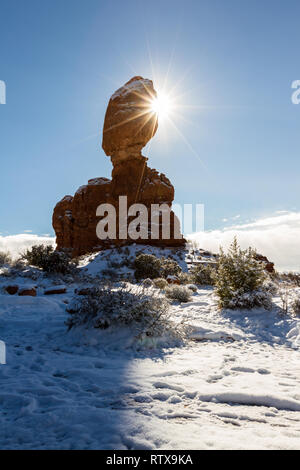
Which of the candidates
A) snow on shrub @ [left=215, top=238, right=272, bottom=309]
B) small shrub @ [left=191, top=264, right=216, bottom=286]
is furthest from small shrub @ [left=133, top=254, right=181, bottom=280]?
snow on shrub @ [left=215, top=238, right=272, bottom=309]

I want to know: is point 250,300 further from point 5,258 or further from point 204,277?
point 5,258

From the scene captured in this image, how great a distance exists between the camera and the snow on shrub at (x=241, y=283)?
6.57 metres

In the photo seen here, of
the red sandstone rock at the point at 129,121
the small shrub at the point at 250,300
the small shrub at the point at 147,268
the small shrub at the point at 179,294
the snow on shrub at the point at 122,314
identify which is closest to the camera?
the snow on shrub at the point at 122,314

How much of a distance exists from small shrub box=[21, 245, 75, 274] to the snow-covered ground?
7.15 m

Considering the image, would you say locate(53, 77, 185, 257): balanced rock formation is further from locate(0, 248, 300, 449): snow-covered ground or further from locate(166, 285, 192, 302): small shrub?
locate(0, 248, 300, 449): snow-covered ground

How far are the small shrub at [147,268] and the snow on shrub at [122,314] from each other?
30.2ft

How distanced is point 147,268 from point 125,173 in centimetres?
1727

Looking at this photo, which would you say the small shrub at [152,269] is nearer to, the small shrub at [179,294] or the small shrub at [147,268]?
the small shrub at [147,268]

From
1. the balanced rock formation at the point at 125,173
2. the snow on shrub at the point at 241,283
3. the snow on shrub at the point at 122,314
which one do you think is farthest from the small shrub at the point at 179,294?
the balanced rock formation at the point at 125,173

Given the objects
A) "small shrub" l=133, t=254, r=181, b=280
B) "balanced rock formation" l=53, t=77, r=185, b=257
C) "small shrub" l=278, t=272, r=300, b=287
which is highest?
"balanced rock formation" l=53, t=77, r=185, b=257

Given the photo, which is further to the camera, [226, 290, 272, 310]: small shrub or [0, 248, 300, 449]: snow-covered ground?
[226, 290, 272, 310]: small shrub

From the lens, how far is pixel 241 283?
7102 mm

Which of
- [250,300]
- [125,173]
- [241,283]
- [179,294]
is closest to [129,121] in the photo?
[125,173]

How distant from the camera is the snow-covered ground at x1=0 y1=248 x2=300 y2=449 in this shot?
1858 millimetres
